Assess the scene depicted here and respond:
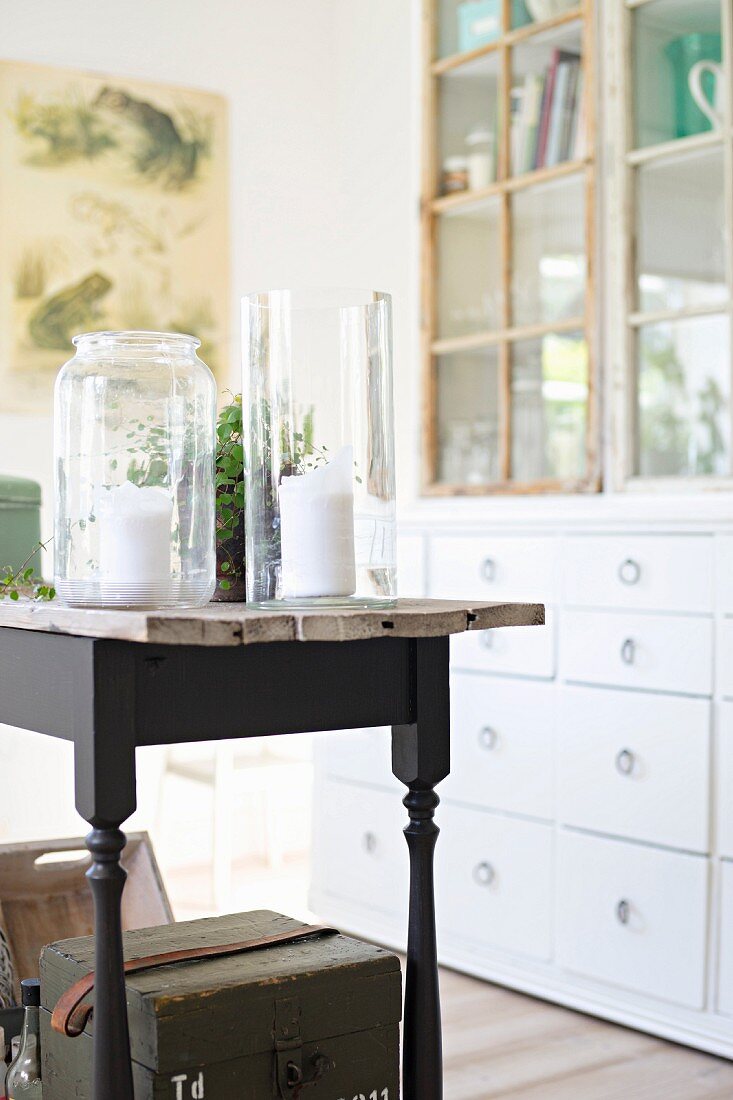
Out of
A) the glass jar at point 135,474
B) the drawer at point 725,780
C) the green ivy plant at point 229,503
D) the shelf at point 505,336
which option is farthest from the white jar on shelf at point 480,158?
the glass jar at point 135,474

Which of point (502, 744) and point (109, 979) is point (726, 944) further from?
point (109, 979)

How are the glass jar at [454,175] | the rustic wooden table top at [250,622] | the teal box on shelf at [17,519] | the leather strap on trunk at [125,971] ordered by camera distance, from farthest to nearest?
1. the glass jar at [454,175]
2. the teal box on shelf at [17,519]
3. the leather strap on trunk at [125,971]
4. the rustic wooden table top at [250,622]

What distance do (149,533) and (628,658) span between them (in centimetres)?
143

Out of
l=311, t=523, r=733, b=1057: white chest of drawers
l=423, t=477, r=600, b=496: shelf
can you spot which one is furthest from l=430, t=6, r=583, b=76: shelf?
l=311, t=523, r=733, b=1057: white chest of drawers

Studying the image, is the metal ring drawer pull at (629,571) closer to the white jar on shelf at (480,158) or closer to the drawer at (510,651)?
the drawer at (510,651)

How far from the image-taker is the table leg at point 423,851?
4.41 ft

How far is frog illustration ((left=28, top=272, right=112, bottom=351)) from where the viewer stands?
3385 millimetres

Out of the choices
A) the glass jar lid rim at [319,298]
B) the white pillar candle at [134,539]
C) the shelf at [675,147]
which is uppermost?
the shelf at [675,147]

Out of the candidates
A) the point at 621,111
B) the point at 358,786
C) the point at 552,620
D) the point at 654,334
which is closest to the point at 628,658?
the point at 552,620

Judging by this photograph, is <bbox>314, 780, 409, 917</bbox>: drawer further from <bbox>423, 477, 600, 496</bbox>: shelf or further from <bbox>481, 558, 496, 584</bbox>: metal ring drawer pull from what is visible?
<bbox>423, 477, 600, 496</bbox>: shelf

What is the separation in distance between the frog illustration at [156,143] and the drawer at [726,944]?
7.64ft

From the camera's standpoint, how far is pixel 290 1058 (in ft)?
4.32

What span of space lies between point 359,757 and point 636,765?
80cm

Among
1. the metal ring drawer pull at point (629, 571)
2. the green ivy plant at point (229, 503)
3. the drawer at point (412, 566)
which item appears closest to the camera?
the green ivy plant at point (229, 503)
